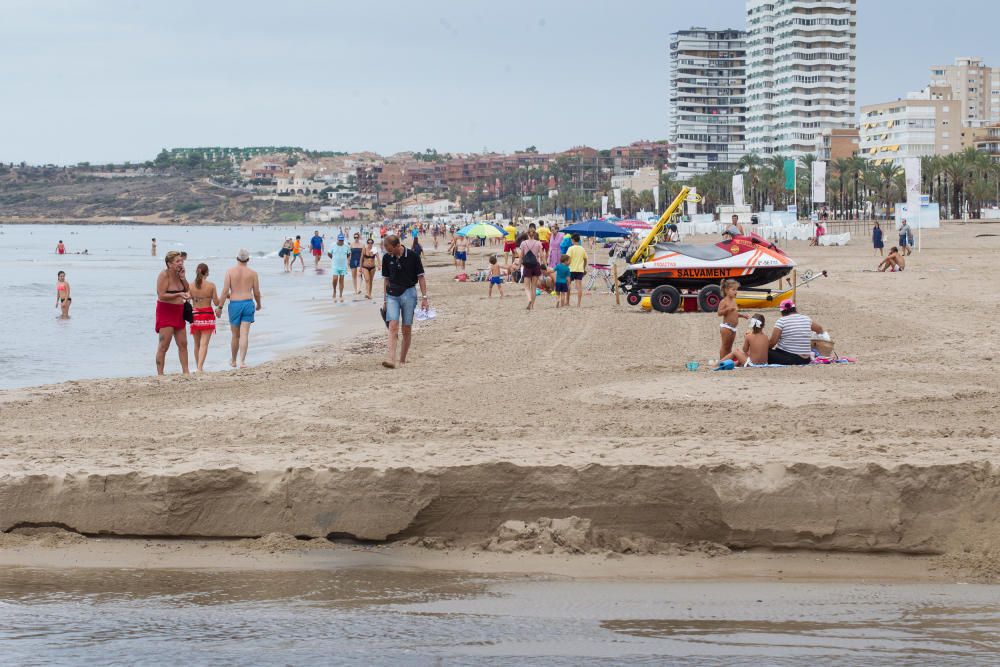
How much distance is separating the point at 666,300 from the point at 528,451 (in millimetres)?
11668

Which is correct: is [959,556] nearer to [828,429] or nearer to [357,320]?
[828,429]

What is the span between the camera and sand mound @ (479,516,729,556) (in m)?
5.88

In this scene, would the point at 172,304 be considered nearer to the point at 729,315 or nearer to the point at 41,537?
the point at 729,315

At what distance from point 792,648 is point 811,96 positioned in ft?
577

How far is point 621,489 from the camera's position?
6062 mm

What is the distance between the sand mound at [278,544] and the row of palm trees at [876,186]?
83.2 metres

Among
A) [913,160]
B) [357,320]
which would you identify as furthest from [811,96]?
[357,320]

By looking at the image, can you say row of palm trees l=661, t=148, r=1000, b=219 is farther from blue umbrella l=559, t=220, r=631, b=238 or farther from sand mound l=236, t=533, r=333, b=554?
sand mound l=236, t=533, r=333, b=554

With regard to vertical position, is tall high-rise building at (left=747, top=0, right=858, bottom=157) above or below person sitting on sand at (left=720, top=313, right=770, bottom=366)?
above

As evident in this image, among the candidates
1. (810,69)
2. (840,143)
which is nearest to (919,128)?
(840,143)

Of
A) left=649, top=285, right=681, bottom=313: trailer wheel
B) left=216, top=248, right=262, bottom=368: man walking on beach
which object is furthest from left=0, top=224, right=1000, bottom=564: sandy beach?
left=649, top=285, right=681, bottom=313: trailer wheel

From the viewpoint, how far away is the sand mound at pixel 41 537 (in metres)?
5.97

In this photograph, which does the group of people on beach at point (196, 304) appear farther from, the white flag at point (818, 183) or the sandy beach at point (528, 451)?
the white flag at point (818, 183)

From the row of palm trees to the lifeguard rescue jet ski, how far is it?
7033 cm
